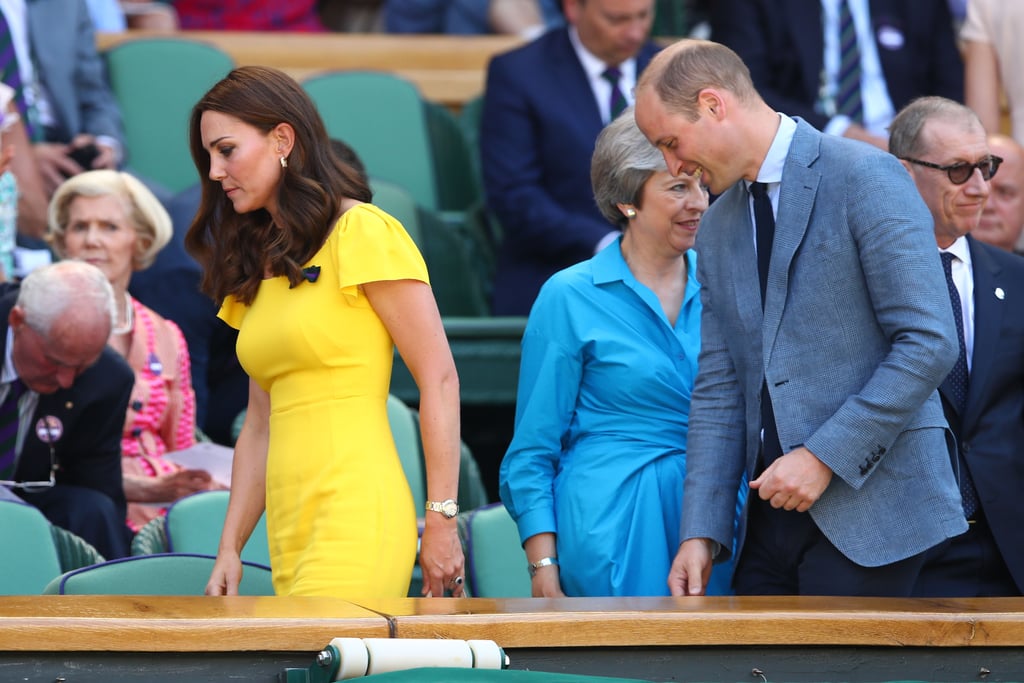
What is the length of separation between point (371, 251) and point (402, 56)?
14.3ft

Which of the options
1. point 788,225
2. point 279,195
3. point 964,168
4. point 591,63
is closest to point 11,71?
point 591,63

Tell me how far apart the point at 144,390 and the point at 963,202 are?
7.70 feet

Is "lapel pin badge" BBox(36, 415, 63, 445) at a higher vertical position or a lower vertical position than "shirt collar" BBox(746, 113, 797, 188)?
lower

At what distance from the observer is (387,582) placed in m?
2.74

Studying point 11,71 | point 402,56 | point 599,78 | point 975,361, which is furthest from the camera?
point 402,56

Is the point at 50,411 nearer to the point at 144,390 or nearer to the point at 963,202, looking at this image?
the point at 144,390

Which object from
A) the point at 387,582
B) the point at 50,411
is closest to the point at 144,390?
the point at 50,411

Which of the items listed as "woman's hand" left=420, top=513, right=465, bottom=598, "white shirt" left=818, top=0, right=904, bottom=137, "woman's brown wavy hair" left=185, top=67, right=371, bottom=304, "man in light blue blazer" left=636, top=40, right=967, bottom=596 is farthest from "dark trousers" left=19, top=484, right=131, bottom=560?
"white shirt" left=818, top=0, right=904, bottom=137

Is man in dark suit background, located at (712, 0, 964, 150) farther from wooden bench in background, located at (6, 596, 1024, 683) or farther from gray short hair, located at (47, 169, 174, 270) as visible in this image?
wooden bench in background, located at (6, 596, 1024, 683)

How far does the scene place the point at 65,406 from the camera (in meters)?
3.84

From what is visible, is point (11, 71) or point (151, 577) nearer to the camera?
point (151, 577)

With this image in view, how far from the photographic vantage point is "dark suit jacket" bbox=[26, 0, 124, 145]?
5.79 m

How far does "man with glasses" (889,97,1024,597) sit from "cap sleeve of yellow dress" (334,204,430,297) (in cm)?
105

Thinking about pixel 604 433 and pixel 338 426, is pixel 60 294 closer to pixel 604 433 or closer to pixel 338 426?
pixel 338 426
